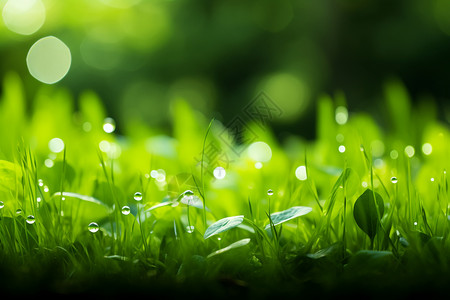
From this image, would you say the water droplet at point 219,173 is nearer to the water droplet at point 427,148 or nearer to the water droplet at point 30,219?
the water droplet at point 30,219

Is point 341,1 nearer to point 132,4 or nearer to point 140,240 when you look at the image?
point 132,4

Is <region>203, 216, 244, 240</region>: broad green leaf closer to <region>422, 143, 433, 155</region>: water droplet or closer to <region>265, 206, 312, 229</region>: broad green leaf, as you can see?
<region>265, 206, 312, 229</region>: broad green leaf

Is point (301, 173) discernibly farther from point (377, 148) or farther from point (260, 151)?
point (377, 148)

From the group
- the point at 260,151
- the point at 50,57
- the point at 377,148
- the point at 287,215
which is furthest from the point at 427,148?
the point at 50,57

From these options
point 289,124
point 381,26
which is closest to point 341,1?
point 381,26

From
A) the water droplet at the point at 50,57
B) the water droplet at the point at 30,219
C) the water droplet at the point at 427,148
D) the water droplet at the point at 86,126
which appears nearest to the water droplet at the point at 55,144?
the water droplet at the point at 86,126

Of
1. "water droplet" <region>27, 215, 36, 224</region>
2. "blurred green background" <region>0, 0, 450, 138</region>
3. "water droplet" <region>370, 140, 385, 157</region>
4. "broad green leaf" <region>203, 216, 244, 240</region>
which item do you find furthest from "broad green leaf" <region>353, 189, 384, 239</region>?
"blurred green background" <region>0, 0, 450, 138</region>
